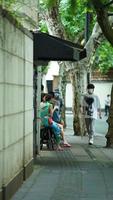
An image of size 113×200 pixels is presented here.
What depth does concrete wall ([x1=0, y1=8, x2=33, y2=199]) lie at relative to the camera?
30.6 feet

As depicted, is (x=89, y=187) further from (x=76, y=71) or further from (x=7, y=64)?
(x=76, y=71)

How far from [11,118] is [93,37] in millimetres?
14425

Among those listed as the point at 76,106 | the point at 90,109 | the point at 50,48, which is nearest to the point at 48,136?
the point at 90,109

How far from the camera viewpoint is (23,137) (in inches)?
459

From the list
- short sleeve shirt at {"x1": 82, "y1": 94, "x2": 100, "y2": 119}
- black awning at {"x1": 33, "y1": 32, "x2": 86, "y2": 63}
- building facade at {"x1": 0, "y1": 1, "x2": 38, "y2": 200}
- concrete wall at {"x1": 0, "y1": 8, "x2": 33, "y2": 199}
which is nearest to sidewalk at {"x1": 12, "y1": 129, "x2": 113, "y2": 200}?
building facade at {"x1": 0, "y1": 1, "x2": 38, "y2": 200}

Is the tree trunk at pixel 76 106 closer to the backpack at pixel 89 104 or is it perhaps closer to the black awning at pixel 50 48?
the backpack at pixel 89 104

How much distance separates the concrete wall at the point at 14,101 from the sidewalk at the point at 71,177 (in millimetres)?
405

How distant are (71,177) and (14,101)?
2.77 metres

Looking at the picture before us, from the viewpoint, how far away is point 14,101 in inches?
411

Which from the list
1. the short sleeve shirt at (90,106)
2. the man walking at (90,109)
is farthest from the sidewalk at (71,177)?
the short sleeve shirt at (90,106)

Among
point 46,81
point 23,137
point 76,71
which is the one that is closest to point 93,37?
point 76,71

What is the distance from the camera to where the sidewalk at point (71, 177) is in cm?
1041

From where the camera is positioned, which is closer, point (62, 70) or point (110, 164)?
point (110, 164)

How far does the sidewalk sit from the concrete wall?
405 mm
